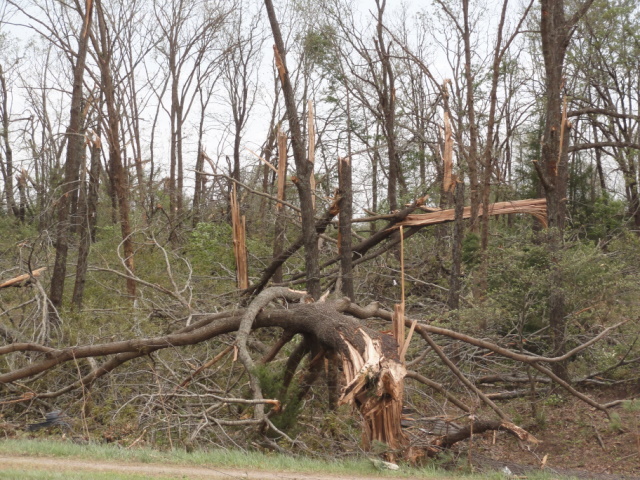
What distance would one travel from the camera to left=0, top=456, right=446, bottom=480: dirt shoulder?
623 cm

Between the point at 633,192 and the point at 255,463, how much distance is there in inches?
932

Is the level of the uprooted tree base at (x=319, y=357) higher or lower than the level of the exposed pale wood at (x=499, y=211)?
lower

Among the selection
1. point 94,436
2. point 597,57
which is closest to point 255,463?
point 94,436

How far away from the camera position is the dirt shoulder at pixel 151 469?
6.23 metres

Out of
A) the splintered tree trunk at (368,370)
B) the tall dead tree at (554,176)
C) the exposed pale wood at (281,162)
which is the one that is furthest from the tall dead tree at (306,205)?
the tall dead tree at (554,176)

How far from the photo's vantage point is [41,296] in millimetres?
11703

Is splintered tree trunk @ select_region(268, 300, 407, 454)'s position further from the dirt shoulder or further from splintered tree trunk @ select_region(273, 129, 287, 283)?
splintered tree trunk @ select_region(273, 129, 287, 283)

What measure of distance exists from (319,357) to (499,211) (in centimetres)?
645

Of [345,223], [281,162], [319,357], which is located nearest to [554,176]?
[345,223]

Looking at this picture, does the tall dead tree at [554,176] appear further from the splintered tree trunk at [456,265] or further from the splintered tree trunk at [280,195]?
the splintered tree trunk at [280,195]

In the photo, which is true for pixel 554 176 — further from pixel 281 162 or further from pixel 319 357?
pixel 319 357

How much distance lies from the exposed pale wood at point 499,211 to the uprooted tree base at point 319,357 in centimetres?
327

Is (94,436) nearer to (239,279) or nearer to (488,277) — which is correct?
(239,279)

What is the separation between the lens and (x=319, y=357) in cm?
908
